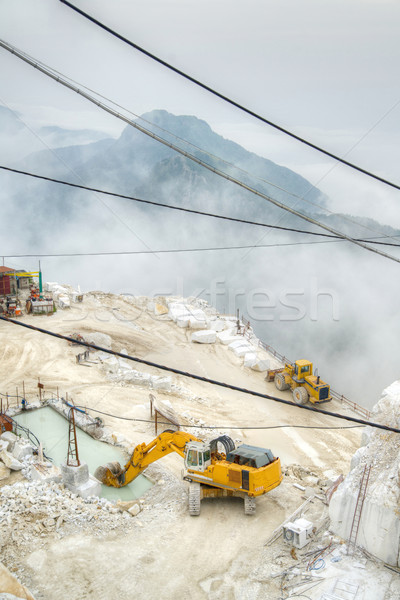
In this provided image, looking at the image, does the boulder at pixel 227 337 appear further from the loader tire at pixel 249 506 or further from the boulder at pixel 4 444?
the loader tire at pixel 249 506

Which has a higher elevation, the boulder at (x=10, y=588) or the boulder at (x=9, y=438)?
the boulder at (x=10, y=588)

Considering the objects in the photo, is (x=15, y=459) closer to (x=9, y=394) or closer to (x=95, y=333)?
(x=9, y=394)

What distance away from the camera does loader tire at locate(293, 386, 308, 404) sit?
21984 mm

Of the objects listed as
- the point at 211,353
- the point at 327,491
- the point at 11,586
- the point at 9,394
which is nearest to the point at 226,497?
the point at 327,491

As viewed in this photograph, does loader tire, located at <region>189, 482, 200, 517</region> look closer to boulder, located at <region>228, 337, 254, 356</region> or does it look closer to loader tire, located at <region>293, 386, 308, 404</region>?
loader tire, located at <region>293, 386, 308, 404</region>

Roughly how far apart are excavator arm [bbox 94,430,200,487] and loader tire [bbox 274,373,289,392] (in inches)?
441

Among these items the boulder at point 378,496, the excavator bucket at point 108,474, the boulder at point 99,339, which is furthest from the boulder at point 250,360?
the boulder at point 378,496

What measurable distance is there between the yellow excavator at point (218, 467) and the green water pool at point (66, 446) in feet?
3.73

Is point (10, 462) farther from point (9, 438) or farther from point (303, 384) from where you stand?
point (303, 384)

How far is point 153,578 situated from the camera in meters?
9.86

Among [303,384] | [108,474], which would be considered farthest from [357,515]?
[303,384]

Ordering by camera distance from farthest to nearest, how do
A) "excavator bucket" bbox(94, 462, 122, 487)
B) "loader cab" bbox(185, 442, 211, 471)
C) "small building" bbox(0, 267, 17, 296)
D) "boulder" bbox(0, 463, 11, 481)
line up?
"small building" bbox(0, 267, 17, 296)
"excavator bucket" bbox(94, 462, 122, 487)
"boulder" bbox(0, 463, 11, 481)
"loader cab" bbox(185, 442, 211, 471)

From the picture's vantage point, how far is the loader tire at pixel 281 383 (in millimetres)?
23719

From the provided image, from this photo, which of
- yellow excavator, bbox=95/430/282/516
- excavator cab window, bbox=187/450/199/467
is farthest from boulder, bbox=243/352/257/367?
excavator cab window, bbox=187/450/199/467
